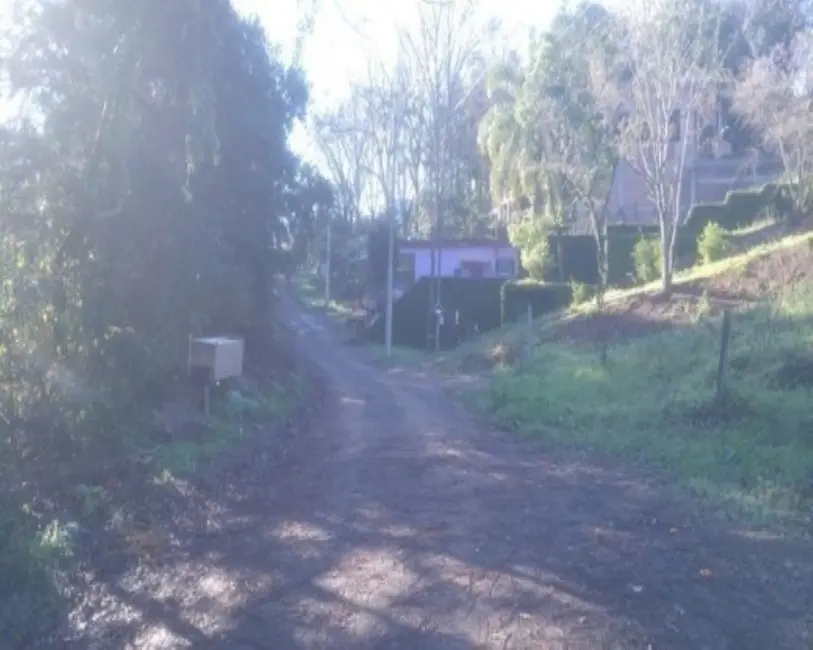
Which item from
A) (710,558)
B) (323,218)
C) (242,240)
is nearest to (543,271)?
(323,218)

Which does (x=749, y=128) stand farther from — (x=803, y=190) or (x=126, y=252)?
(x=126, y=252)

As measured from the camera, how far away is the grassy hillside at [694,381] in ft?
51.0

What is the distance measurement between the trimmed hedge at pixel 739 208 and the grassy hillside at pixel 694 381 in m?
7.07

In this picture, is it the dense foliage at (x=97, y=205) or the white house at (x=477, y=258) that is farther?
the white house at (x=477, y=258)

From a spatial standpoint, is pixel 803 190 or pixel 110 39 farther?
pixel 803 190

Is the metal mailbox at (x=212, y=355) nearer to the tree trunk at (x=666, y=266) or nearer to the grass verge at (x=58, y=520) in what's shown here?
the grass verge at (x=58, y=520)

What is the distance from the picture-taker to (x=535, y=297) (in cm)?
4559

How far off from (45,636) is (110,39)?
8457mm

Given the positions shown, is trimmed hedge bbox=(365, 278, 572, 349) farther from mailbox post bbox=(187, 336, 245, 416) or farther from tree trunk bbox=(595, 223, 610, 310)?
mailbox post bbox=(187, 336, 245, 416)

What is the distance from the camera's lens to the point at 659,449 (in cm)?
1695

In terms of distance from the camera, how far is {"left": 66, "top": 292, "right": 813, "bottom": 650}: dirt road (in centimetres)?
866

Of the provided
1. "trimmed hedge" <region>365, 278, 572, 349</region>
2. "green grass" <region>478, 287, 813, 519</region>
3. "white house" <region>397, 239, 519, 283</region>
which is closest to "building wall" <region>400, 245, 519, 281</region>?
"white house" <region>397, 239, 519, 283</region>

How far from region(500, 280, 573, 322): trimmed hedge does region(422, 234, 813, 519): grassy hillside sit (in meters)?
8.11

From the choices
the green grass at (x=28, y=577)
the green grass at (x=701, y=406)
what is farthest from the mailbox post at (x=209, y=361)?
the green grass at (x=28, y=577)
